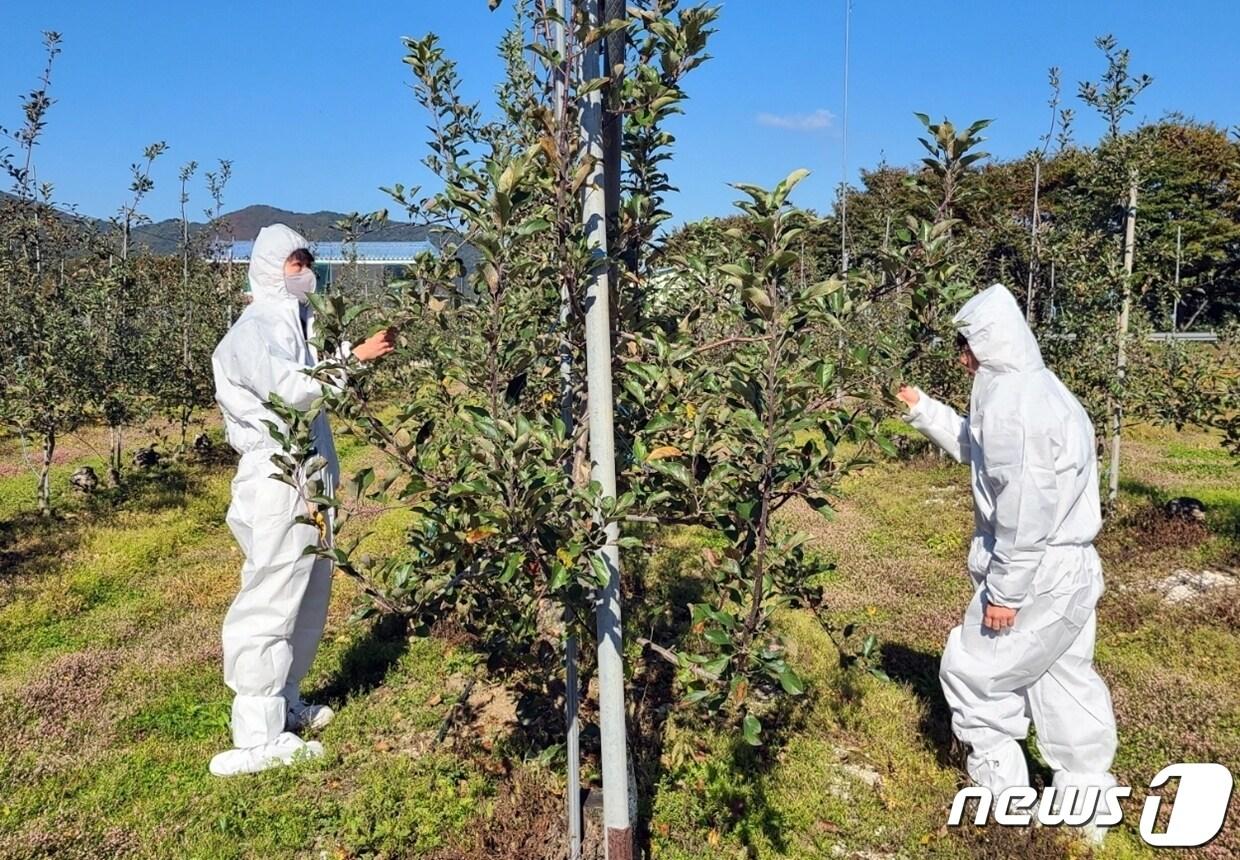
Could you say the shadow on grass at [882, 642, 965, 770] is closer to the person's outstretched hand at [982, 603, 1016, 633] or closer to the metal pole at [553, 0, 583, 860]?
the person's outstretched hand at [982, 603, 1016, 633]

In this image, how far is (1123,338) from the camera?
25.0ft

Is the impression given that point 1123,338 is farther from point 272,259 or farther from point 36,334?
point 36,334

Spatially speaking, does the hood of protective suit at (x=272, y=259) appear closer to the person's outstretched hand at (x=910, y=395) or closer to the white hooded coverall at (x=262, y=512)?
the white hooded coverall at (x=262, y=512)

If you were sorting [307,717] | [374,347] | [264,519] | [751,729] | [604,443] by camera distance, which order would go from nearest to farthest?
[751,729]
[604,443]
[374,347]
[264,519]
[307,717]

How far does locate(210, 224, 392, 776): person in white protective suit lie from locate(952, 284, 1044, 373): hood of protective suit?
110 inches

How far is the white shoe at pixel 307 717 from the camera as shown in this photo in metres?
4.44

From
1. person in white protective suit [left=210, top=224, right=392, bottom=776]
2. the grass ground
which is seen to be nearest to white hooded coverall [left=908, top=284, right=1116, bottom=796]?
the grass ground

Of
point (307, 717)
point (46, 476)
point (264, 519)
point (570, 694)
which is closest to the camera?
point (570, 694)

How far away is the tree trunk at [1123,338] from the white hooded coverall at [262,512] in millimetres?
6683

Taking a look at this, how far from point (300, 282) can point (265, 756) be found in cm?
222

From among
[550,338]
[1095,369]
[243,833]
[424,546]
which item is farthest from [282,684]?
[1095,369]

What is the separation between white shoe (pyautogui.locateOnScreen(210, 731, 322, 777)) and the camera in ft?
13.2

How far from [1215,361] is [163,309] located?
1374cm

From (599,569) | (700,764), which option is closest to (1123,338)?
(700,764)
